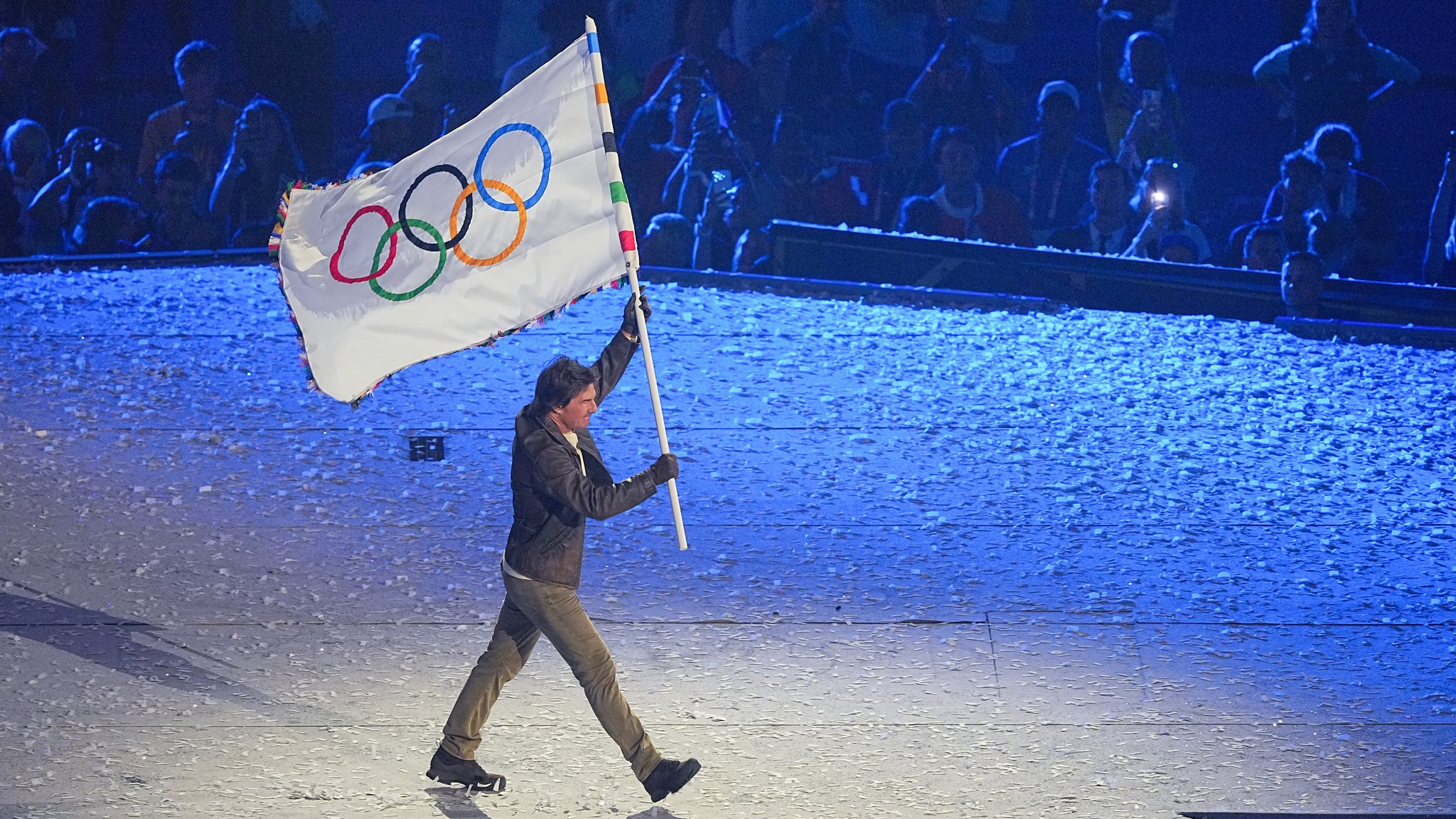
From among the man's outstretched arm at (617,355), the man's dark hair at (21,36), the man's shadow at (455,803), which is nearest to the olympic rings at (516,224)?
the man's outstretched arm at (617,355)

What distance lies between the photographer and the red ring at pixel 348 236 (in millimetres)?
5207

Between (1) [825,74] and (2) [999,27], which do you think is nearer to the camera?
(2) [999,27]

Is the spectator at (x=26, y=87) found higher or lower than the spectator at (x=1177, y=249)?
higher

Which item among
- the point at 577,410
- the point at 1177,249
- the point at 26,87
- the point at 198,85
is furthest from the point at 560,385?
the point at 26,87

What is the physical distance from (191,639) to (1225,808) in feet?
→ 13.3

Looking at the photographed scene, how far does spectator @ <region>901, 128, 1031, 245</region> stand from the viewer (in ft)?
40.1

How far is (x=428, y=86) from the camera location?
41.5 feet

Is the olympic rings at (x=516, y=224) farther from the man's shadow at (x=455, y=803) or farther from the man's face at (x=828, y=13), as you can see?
the man's face at (x=828, y=13)

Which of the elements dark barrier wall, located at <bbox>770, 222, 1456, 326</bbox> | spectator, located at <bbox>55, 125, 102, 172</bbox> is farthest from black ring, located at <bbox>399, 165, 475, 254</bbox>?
spectator, located at <bbox>55, 125, 102, 172</bbox>


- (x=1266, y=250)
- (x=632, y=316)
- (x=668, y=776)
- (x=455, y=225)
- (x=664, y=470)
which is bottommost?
(x=668, y=776)

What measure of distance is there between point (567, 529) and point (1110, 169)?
28.2 feet

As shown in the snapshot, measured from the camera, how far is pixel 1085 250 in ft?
39.6

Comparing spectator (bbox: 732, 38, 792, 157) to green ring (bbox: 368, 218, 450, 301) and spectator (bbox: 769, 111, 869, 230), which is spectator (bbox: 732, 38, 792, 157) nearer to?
spectator (bbox: 769, 111, 869, 230)

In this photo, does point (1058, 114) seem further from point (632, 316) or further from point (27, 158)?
point (27, 158)
